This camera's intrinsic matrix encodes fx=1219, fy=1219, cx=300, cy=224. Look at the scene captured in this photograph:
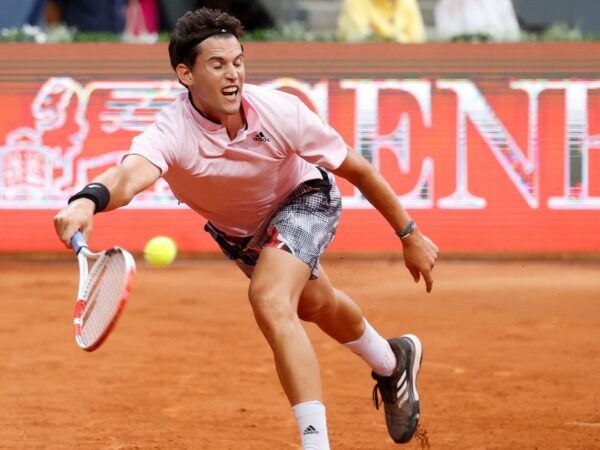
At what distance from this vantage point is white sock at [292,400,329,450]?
389 cm

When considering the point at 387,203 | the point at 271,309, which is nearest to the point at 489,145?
the point at 387,203

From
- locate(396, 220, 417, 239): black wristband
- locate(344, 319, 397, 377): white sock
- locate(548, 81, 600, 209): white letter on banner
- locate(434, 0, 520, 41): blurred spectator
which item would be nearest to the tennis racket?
locate(396, 220, 417, 239): black wristband

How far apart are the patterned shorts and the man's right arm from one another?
2.01 ft

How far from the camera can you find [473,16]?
10.2 m

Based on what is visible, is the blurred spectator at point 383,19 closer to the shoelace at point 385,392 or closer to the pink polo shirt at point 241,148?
the shoelace at point 385,392

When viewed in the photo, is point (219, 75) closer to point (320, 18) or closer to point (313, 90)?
point (313, 90)

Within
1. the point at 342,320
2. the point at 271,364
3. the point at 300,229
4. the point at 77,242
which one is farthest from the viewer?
the point at 271,364

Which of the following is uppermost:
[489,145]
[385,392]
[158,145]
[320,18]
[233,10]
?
[158,145]

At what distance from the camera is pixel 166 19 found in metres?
12.4

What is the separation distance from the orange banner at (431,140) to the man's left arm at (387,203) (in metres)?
4.65

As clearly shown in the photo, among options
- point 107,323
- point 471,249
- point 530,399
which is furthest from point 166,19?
point 107,323

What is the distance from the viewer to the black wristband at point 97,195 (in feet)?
11.8

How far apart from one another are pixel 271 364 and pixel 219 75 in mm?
2554

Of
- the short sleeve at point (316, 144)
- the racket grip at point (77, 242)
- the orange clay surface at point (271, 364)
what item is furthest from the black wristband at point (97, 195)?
the orange clay surface at point (271, 364)
